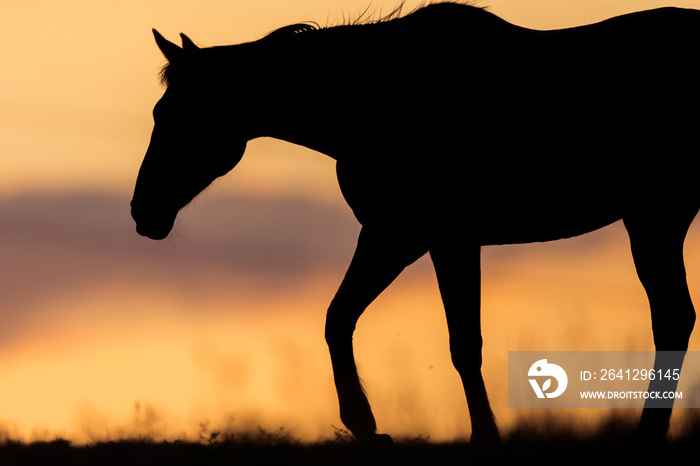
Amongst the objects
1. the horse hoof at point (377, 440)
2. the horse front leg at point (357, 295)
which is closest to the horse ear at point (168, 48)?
the horse front leg at point (357, 295)

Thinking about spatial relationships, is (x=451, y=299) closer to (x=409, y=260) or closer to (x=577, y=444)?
(x=409, y=260)

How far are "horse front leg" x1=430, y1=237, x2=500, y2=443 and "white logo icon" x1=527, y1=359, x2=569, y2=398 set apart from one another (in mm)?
566

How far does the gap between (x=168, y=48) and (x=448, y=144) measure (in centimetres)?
207

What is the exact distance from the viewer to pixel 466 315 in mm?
6207

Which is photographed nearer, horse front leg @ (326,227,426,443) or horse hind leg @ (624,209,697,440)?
horse front leg @ (326,227,426,443)

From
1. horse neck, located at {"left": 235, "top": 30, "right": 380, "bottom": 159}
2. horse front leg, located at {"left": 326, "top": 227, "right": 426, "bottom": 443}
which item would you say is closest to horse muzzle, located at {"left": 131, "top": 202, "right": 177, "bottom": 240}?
horse neck, located at {"left": 235, "top": 30, "right": 380, "bottom": 159}

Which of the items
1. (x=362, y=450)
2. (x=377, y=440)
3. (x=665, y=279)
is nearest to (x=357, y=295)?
(x=377, y=440)

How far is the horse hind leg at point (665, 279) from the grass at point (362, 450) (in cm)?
67

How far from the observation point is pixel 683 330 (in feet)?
22.1

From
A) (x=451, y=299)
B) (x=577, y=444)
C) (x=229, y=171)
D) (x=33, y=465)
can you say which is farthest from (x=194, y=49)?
(x=577, y=444)

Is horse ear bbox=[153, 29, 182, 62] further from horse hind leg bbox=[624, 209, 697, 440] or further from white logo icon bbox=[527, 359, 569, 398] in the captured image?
horse hind leg bbox=[624, 209, 697, 440]

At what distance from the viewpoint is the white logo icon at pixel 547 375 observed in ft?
21.7

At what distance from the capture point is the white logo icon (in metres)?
6.61

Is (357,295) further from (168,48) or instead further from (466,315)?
(168,48)
